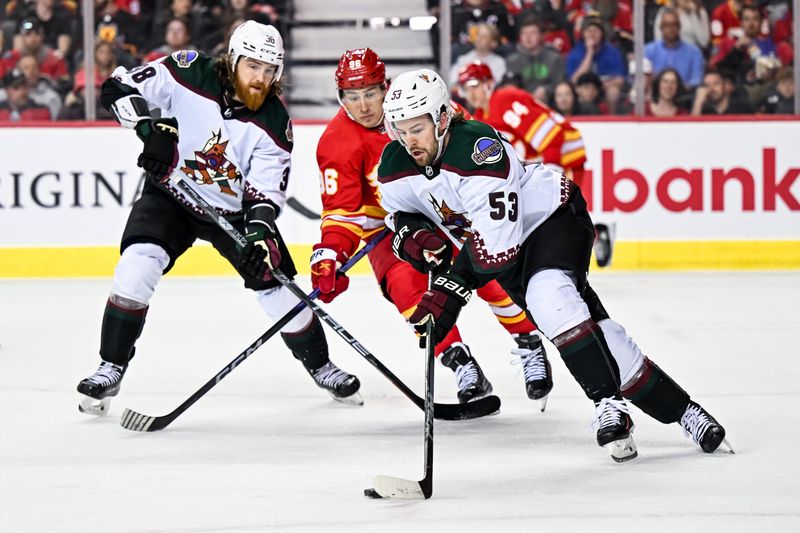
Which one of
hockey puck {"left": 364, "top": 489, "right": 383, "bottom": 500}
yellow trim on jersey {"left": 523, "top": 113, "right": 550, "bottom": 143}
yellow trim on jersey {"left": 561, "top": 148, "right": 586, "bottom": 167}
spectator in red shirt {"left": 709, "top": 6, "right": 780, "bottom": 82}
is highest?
spectator in red shirt {"left": 709, "top": 6, "right": 780, "bottom": 82}

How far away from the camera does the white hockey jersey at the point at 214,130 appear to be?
336cm

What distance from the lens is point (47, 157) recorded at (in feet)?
21.6

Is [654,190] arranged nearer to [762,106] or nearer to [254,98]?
[762,106]

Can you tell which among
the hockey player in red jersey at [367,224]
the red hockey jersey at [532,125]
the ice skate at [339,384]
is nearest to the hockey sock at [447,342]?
the hockey player in red jersey at [367,224]

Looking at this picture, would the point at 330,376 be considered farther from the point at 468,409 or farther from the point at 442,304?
the point at 442,304

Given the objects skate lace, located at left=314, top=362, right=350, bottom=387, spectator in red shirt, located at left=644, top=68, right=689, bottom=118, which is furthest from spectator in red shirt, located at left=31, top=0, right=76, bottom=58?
skate lace, located at left=314, top=362, right=350, bottom=387

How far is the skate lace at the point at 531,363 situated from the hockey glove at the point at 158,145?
107 centimetres

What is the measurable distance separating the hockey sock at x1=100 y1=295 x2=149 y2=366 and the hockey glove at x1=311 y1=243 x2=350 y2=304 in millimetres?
441

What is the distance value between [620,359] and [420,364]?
4.58ft

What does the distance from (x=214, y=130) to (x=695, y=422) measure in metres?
1.43

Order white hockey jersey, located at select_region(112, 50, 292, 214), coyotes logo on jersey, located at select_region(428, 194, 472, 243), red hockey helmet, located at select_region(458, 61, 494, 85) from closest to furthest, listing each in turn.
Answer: coyotes logo on jersey, located at select_region(428, 194, 472, 243) < white hockey jersey, located at select_region(112, 50, 292, 214) < red hockey helmet, located at select_region(458, 61, 494, 85)

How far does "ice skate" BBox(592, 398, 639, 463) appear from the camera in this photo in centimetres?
269

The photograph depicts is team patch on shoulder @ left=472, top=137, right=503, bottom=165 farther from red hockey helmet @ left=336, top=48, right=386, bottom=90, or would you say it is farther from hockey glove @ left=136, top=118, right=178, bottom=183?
hockey glove @ left=136, top=118, right=178, bottom=183

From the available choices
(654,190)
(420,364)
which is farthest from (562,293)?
(654,190)
